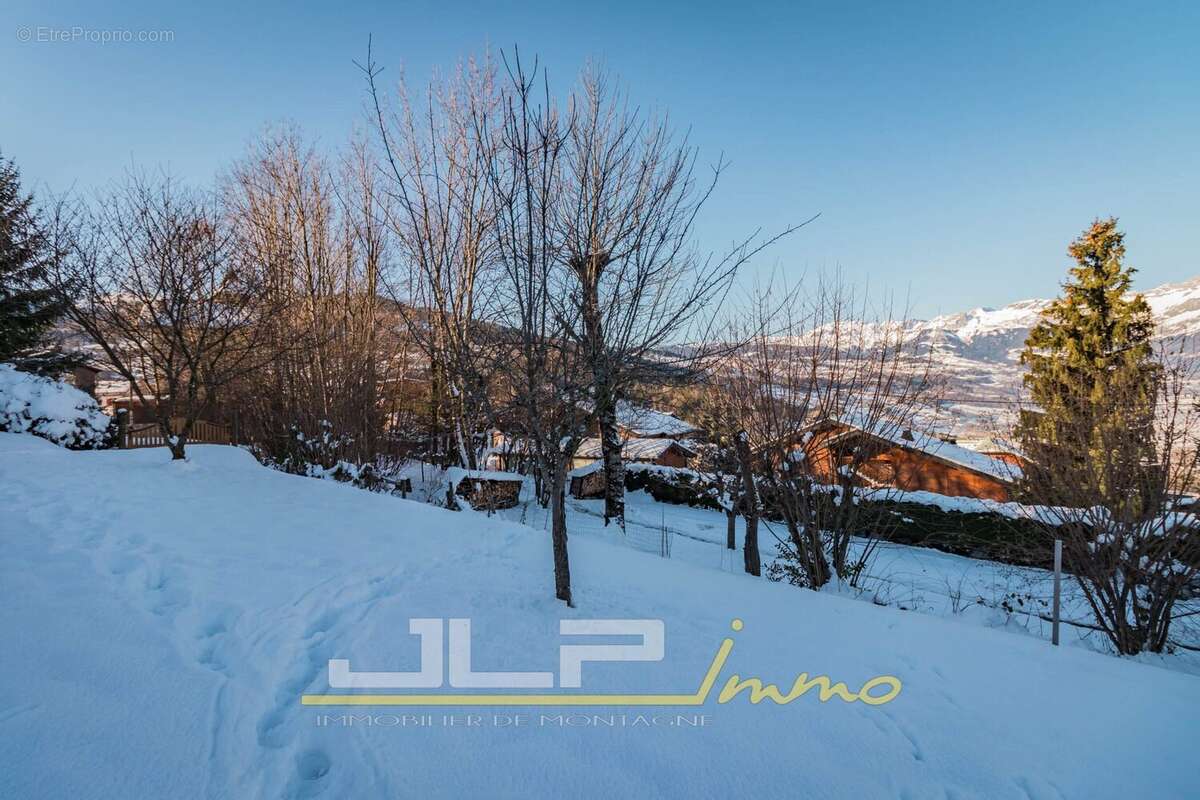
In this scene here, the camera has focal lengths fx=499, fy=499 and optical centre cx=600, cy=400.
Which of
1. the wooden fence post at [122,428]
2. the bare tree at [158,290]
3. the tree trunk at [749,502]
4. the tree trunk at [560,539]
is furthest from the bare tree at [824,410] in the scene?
the wooden fence post at [122,428]

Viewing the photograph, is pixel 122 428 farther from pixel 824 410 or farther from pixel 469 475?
pixel 824 410

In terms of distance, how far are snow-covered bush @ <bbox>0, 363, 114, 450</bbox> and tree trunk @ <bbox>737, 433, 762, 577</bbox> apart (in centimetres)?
1200

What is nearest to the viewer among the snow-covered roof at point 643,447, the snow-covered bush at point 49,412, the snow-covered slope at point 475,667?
the snow-covered slope at point 475,667

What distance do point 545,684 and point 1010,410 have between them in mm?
7024

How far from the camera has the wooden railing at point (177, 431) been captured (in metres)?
12.6

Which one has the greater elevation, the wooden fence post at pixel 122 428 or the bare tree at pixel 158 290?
the bare tree at pixel 158 290

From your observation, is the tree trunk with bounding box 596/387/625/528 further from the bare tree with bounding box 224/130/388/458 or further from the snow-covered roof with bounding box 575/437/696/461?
the snow-covered roof with bounding box 575/437/696/461

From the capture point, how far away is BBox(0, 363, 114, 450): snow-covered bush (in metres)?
8.73

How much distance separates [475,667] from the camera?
2.37 m

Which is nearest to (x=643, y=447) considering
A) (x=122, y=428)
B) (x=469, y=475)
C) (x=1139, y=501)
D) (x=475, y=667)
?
(x=469, y=475)

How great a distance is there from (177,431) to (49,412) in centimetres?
508

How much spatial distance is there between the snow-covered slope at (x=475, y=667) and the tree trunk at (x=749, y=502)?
9.54ft

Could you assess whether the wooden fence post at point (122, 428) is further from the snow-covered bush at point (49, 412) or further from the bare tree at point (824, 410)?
the bare tree at point (824, 410)

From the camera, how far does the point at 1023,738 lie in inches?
87.1
